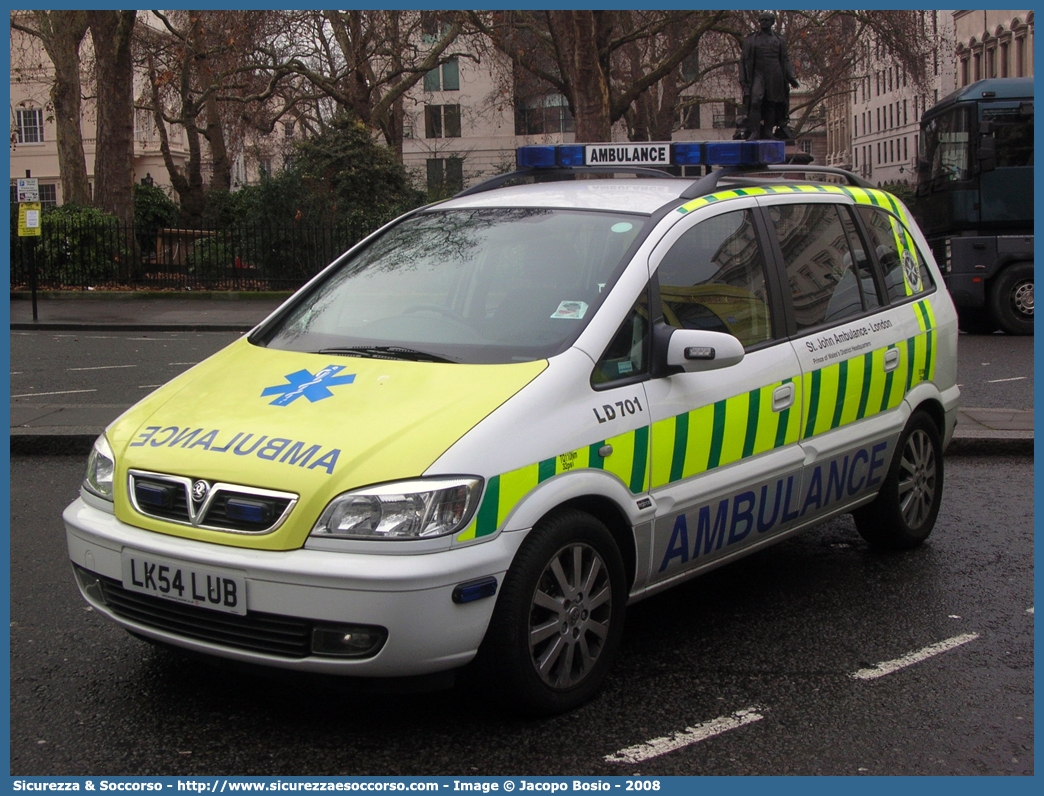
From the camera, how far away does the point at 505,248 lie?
15.3ft

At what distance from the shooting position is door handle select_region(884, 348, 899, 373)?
5371 mm

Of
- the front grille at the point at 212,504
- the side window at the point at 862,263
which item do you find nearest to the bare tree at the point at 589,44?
the side window at the point at 862,263

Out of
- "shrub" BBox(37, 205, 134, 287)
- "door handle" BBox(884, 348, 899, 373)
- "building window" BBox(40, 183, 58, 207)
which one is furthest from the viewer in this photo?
"building window" BBox(40, 183, 58, 207)

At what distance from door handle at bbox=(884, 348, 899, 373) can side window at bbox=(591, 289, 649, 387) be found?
1641 millimetres

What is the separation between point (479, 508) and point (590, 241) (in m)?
1.45

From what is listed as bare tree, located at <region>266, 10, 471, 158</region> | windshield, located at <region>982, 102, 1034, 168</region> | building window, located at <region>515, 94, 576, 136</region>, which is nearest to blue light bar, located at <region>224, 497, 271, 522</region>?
windshield, located at <region>982, 102, 1034, 168</region>

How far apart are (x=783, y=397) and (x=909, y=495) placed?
1.38 meters

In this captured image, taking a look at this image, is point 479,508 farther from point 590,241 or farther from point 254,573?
point 590,241

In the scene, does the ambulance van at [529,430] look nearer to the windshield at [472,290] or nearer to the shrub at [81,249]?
the windshield at [472,290]

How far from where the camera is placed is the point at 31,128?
58.6 meters

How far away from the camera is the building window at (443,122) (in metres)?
68.1

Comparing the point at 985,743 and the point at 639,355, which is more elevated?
the point at 639,355

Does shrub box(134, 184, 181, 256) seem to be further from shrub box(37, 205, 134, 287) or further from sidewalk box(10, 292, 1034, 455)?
sidewalk box(10, 292, 1034, 455)
